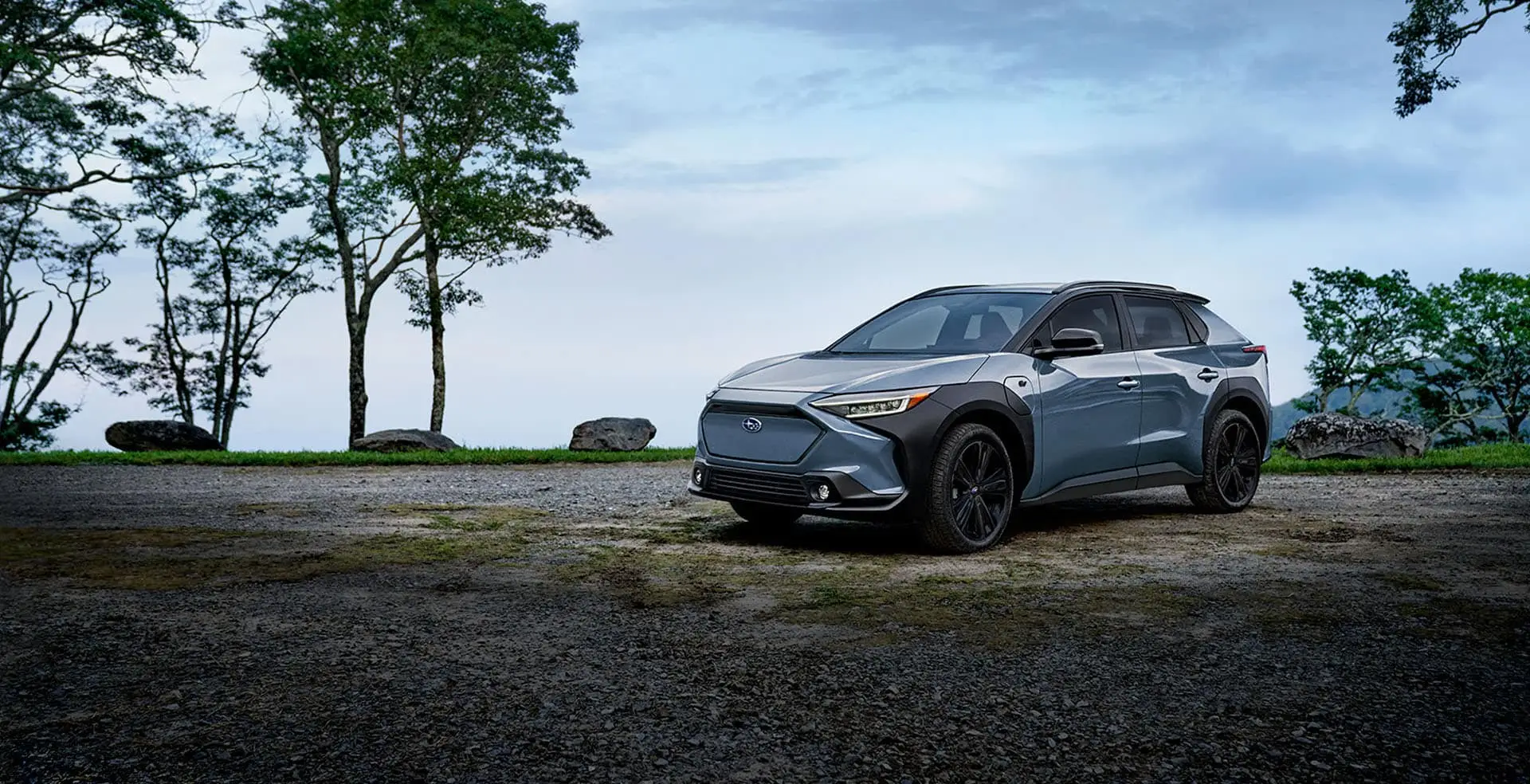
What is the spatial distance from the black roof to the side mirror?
0.59m

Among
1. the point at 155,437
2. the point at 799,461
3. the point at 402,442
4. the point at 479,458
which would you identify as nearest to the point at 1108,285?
the point at 799,461

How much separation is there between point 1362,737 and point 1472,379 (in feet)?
131

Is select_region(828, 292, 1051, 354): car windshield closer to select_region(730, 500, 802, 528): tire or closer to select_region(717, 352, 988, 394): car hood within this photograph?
select_region(717, 352, 988, 394): car hood

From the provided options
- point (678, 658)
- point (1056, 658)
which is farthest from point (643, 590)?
point (1056, 658)

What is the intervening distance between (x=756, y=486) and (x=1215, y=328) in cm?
463

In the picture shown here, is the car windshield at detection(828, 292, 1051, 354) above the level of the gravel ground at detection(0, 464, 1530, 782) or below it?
above

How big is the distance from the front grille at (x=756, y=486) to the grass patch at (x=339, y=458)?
34.8ft

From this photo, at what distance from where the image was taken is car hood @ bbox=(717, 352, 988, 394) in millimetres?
7375

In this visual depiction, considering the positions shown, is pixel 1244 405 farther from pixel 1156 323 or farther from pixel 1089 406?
pixel 1089 406

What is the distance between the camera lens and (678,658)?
4641 millimetres

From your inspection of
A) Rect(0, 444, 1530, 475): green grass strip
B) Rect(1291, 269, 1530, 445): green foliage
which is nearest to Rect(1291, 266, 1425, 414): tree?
Rect(1291, 269, 1530, 445): green foliage

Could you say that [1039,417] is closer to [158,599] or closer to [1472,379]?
[158,599]

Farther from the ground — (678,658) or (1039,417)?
(1039,417)

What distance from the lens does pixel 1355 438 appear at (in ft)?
54.7
